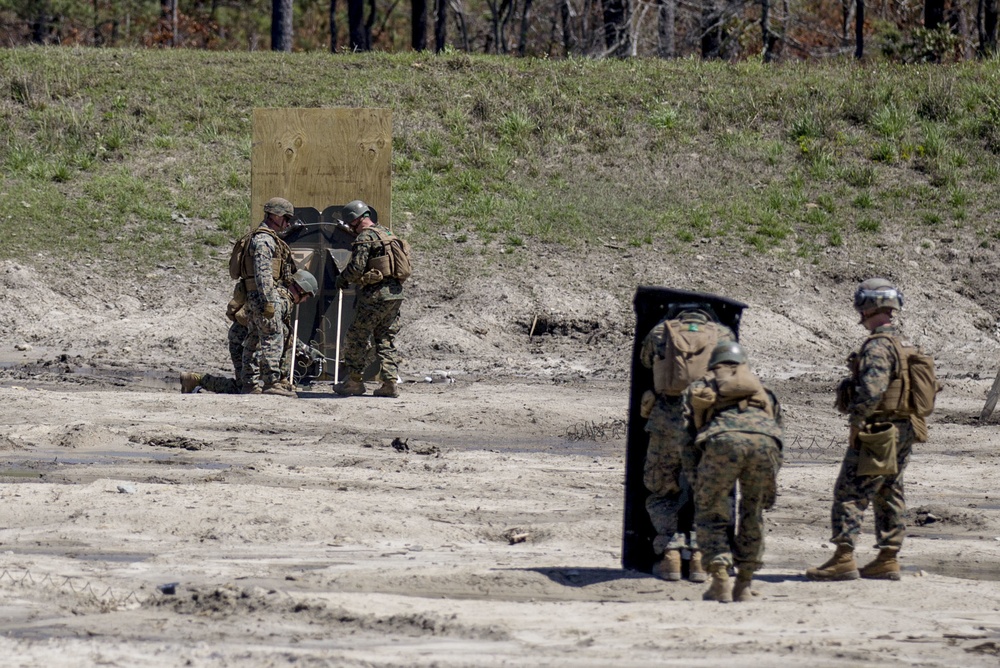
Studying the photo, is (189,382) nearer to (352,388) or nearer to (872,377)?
(352,388)

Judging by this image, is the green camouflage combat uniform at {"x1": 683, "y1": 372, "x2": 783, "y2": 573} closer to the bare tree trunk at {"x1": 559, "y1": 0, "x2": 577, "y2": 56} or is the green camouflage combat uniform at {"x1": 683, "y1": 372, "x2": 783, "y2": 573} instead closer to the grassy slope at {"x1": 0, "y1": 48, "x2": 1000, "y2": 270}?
the grassy slope at {"x1": 0, "y1": 48, "x2": 1000, "y2": 270}

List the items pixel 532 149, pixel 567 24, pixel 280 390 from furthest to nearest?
pixel 567 24
pixel 532 149
pixel 280 390

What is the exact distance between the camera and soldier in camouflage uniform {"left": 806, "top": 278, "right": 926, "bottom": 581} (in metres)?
7.54

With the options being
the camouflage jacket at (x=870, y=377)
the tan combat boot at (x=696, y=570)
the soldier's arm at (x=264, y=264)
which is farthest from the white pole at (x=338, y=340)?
the camouflage jacket at (x=870, y=377)

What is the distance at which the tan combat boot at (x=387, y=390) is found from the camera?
14211 millimetres

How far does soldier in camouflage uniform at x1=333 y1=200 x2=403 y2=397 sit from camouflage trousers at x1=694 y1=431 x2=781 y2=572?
7.43 m

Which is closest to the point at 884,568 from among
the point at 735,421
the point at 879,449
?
the point at 879,449

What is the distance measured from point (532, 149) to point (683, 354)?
1550cm

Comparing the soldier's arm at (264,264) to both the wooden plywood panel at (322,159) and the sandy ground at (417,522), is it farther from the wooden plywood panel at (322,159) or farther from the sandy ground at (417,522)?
the wooden plywood panel at (322,159)

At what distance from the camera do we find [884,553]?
7777mm

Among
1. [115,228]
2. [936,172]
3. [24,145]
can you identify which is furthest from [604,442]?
[24,145]

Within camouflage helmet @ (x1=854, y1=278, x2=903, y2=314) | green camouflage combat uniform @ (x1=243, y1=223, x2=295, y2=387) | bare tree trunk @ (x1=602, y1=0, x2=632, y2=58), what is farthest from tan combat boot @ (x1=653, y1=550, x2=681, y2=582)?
bare tree trunk @ (x1=602, y1=0, x2=632, y2=58)

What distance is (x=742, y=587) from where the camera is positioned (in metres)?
7.05

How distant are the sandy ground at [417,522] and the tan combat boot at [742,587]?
0.12 metres
